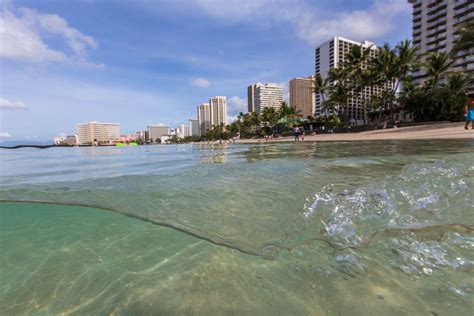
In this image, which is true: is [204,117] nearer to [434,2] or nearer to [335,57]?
[335,57]

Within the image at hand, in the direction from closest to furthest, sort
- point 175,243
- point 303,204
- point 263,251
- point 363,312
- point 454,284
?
point 363,312
point 454,284
point 263,251
point 175,243
point 303,204

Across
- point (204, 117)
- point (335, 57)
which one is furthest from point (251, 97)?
point (204, 117)

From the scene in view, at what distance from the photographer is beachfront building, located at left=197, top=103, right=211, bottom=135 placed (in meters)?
183

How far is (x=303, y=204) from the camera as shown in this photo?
358 centimetres

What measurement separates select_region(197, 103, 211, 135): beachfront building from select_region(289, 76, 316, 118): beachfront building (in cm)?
7502

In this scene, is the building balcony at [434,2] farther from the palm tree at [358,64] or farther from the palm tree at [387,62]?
the palm tree at [387,62]

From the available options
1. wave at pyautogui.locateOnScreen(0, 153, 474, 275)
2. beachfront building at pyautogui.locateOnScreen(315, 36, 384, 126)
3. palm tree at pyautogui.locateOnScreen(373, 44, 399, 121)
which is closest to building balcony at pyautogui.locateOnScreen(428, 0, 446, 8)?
beachfront building at pyautogui.locateOnScreen(315, 36, 384, 126)

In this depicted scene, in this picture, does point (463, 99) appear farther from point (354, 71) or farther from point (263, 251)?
point (263, 251)

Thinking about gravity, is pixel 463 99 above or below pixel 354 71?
below

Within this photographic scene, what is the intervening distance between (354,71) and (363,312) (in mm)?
44751

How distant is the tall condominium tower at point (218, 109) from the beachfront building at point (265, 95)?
4798 centimetres

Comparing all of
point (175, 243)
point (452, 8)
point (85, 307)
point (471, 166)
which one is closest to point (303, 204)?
point (175, 243)

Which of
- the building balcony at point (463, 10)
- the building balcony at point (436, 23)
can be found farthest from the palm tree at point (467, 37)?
the building balcony at point (436, 23)

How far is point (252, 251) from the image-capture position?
8.12ft
